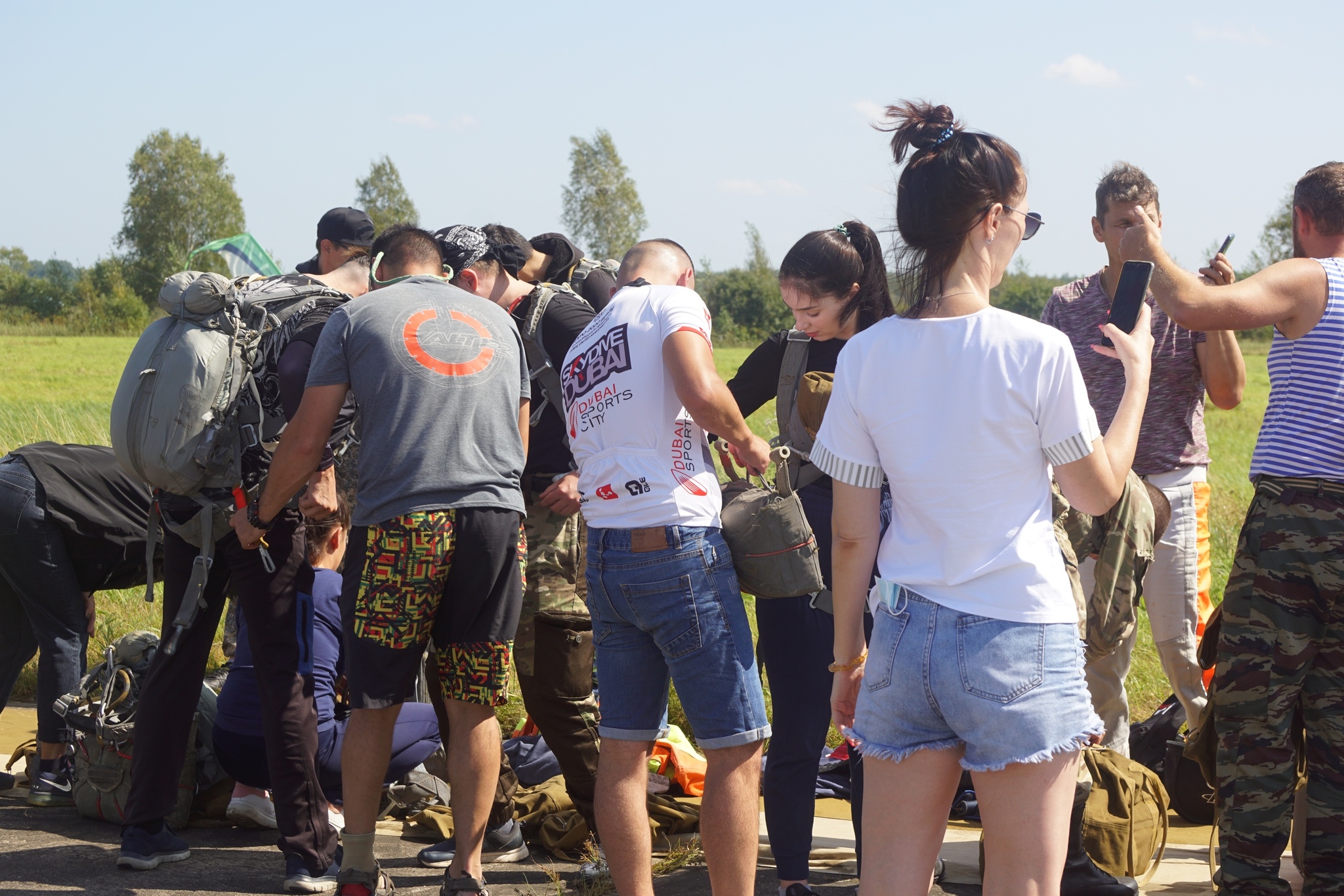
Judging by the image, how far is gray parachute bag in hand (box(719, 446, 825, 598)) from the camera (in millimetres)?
2936

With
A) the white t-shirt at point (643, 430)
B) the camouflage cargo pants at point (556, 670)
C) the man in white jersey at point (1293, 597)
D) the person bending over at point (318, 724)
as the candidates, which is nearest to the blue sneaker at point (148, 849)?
the person bending over at point (318, 724)

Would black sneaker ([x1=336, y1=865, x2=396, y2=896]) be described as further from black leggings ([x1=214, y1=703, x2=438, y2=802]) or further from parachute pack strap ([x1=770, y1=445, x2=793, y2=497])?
parachute pack strap ([x1=770, y1=445, x2=793, y2=497])

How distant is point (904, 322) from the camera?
2.08 m

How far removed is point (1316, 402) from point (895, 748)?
1.66 meters

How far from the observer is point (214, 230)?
7069 cm

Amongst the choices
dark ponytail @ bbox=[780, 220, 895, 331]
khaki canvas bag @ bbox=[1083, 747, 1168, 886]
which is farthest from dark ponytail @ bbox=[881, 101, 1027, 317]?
khaki canvas bag @ bbox=[1083, 747, 1168, 886]

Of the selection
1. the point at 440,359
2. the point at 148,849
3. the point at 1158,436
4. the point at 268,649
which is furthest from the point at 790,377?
the point at 148,849

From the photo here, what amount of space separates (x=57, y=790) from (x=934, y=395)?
13.0 feet

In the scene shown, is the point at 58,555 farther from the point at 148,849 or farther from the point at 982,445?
the point at 982,445

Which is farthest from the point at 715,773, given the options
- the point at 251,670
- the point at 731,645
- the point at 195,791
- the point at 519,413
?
the point at 195,791

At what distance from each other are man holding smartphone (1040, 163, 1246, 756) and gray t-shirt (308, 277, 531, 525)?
2.02 metres

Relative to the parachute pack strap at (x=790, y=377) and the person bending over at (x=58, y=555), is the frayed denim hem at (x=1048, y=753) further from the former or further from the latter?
the person bending over at (x=58, y=555)

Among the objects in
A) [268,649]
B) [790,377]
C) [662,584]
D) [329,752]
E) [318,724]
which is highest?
[790,377]

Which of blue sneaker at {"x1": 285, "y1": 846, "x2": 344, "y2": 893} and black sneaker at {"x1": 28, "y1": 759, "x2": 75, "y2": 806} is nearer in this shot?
blue sneaker at {"x1": 285, "y1": 846, "x2": 344, "y2": 893}
